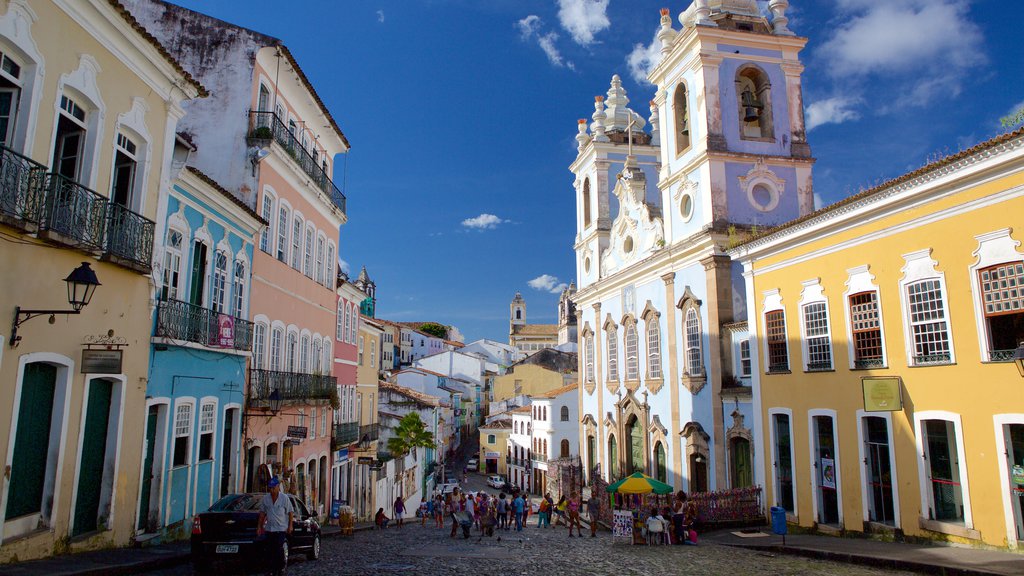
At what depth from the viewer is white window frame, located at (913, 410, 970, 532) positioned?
12223 mm

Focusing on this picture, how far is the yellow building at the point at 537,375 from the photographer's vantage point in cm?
6831

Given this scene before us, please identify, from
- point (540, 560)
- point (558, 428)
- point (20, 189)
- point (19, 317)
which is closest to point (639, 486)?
point (540, 560)

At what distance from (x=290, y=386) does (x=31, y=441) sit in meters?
9.28

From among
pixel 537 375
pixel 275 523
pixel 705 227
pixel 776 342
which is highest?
pixel 705 227

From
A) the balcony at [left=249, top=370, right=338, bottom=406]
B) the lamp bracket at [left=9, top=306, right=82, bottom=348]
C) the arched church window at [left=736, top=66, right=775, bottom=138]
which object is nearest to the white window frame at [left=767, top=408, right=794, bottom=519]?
the arched church window at [left=736, top=66, right=775, bottom=138]

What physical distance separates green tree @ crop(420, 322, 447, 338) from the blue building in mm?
104728

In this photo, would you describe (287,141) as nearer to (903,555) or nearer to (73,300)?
(73,300)

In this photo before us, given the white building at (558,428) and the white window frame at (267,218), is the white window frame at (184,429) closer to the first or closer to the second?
the white window frame at (267,218)

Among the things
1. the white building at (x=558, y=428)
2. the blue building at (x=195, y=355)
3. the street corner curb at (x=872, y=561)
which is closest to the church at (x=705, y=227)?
the street corner curb at (x=872, y=561)

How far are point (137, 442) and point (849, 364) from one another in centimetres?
1394

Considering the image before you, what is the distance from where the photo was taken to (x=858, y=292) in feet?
49.6

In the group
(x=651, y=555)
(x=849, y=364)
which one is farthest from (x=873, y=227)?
(x=651, y=555)

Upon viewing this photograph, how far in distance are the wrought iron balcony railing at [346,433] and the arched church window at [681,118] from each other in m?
16.0

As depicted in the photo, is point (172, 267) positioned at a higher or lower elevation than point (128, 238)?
higher
